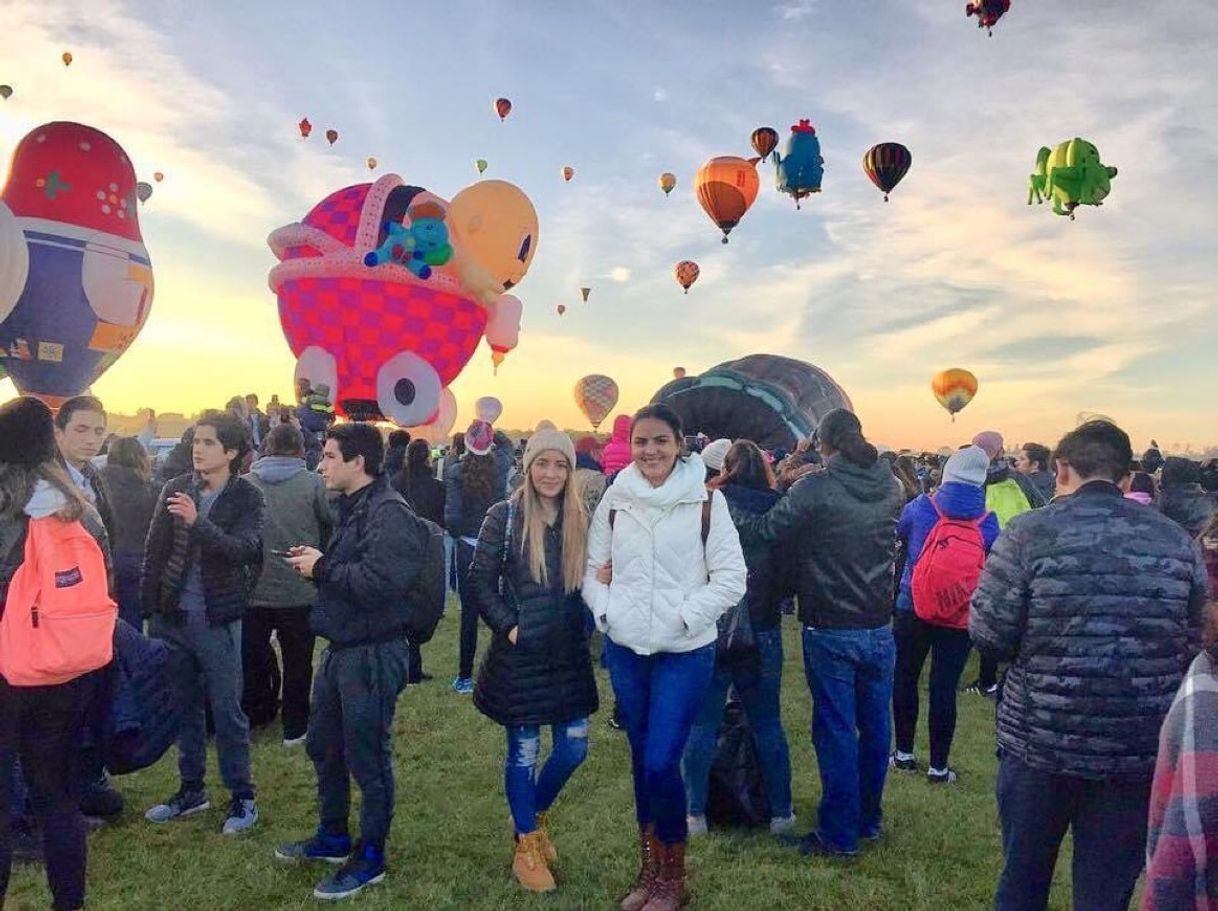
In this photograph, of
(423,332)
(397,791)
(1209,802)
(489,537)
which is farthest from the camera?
(423,332)

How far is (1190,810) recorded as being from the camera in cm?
161

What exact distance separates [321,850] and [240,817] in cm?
68

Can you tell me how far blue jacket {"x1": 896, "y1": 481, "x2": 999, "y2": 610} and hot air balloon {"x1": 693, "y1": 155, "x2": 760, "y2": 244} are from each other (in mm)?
16255

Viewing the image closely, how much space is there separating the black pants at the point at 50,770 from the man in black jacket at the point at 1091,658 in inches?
138

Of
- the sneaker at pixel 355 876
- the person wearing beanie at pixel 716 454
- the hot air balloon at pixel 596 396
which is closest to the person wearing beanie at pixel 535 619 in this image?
the sneaker at pixel 355 876

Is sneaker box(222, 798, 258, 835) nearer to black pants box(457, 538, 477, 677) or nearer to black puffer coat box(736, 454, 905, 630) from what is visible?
black pants box(457, 538, 477, 677)

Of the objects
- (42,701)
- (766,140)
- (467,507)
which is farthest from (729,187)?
(42,701)

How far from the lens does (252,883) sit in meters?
4.05

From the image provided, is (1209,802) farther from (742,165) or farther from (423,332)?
(742,165)

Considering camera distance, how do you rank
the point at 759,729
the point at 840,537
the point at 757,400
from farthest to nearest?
the point at 757,400 < the point at 759,729 < the point at 840,537

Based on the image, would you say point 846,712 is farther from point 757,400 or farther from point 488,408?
point 757,400

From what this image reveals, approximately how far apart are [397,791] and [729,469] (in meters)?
2.93

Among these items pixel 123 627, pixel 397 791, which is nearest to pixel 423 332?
pixel 397 791

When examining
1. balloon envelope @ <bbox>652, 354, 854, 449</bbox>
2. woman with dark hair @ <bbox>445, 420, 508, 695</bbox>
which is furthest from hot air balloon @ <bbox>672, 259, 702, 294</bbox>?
woman with dark hair @ <bbox>445, 420, 508, 695</bbox>
